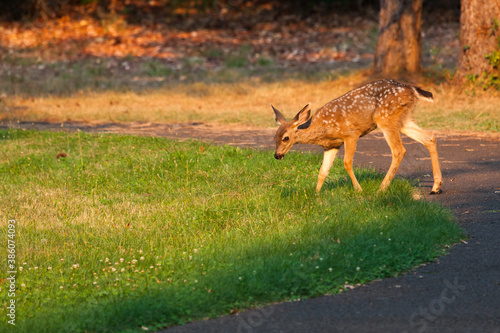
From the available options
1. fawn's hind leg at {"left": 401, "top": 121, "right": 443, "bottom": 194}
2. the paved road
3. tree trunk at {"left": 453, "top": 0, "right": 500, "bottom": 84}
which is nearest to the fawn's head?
fawn's hind leg at {"left": 401, "top": 121, "right": 443, "bottom": 194}

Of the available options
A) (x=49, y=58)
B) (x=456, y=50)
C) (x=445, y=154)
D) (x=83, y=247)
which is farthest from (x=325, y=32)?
(x=83, y=247)

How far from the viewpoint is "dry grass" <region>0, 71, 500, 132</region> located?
49.5ft

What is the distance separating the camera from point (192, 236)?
7.39m

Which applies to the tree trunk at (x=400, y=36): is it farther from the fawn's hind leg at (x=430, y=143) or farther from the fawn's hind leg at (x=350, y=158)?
the fawn's hind leg at (x=350, y=158)

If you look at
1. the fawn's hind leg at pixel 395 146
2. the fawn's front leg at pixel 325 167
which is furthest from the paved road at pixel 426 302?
the fawn's front leg at pixel 325 167

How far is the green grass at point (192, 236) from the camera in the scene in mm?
Result: 5848

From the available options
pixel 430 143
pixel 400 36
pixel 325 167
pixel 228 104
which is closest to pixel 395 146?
pixel 430 143

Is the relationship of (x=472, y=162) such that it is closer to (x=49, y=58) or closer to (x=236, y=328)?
(x=236, y=328)

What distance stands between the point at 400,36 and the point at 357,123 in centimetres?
963

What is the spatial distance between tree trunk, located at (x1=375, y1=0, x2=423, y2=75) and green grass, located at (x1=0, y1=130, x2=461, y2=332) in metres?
7.78

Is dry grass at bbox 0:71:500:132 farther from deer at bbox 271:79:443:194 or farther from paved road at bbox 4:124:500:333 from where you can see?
paved road at bbox 4:124:500:333

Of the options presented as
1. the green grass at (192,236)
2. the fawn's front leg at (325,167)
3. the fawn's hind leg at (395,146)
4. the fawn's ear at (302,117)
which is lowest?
the green grass at (192,236)

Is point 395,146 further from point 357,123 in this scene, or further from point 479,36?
point 479,36

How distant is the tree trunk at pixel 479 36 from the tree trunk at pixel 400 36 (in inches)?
59.7
